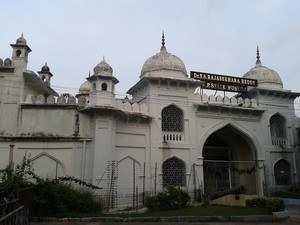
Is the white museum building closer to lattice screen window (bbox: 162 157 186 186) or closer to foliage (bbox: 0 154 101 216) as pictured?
lattice screen window (bbox: 162 157 186 186)

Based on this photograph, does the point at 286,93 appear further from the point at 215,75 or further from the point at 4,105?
the point at 4,105

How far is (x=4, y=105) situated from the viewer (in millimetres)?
14500

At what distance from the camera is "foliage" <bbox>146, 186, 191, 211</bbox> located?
12.5 metres

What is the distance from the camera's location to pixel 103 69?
15281mm

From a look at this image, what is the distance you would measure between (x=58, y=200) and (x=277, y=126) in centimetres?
1367

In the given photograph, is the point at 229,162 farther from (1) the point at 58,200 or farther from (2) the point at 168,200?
(1) the point at 58,200

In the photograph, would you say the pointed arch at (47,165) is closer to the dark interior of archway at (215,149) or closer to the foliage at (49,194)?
the foliage at (49,194)

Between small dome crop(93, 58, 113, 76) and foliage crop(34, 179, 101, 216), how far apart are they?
551cm

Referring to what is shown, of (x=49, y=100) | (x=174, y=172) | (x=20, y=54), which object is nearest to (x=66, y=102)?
(x=49, y=100)

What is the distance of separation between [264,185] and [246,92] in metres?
5.41

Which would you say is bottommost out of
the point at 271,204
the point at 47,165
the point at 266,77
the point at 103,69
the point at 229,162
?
the point at 271,204

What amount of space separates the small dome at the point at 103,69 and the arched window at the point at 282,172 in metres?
10.8

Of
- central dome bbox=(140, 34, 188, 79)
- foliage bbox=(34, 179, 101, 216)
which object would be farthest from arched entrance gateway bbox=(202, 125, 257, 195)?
foliage bbox=(34, 179, 101, 216)

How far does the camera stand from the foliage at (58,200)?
1063 centimetres
